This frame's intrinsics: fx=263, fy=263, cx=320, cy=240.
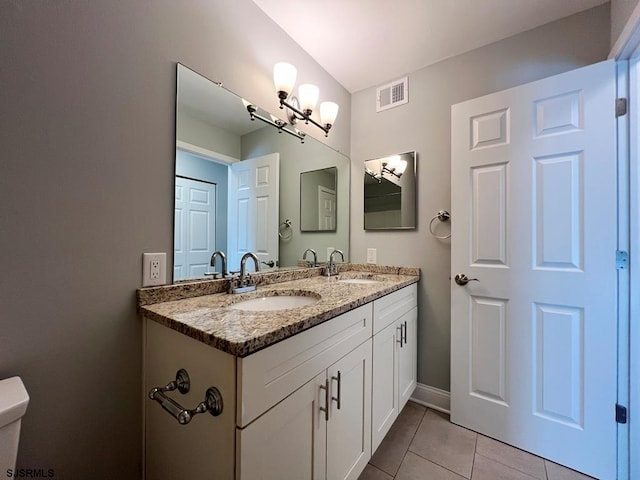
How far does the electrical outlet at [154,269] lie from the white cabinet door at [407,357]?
4.08 feet

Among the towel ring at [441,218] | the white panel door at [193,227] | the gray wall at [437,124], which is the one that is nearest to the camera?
the white panel door at [193,227]

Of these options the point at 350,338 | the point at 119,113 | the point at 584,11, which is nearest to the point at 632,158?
the point at 584,11

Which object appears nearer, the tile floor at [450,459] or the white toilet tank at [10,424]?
the white toilet tank at [10,424]

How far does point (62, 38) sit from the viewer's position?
31.7 inches

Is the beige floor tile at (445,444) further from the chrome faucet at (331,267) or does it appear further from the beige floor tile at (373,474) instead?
the chrome faucet at (331,267)

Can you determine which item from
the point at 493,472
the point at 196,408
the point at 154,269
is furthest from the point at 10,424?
the point at 493,472

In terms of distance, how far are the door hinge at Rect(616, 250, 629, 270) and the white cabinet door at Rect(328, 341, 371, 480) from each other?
3.97 ft

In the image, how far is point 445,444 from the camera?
1.47m

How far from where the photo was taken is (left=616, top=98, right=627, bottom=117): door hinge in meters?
1.23

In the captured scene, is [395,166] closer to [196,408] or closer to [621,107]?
[621,107]

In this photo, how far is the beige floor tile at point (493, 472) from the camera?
1.25 m

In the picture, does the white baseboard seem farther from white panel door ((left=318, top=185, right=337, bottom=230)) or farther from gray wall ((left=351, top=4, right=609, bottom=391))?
white panel door ((left=318, top=185, right=337, bottom=230))

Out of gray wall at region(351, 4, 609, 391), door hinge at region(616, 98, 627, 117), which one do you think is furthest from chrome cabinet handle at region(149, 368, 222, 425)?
door hinge at region(616, 98, 627, 117)

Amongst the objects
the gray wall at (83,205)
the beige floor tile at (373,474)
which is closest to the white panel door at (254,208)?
the gray wall at (83,205)
